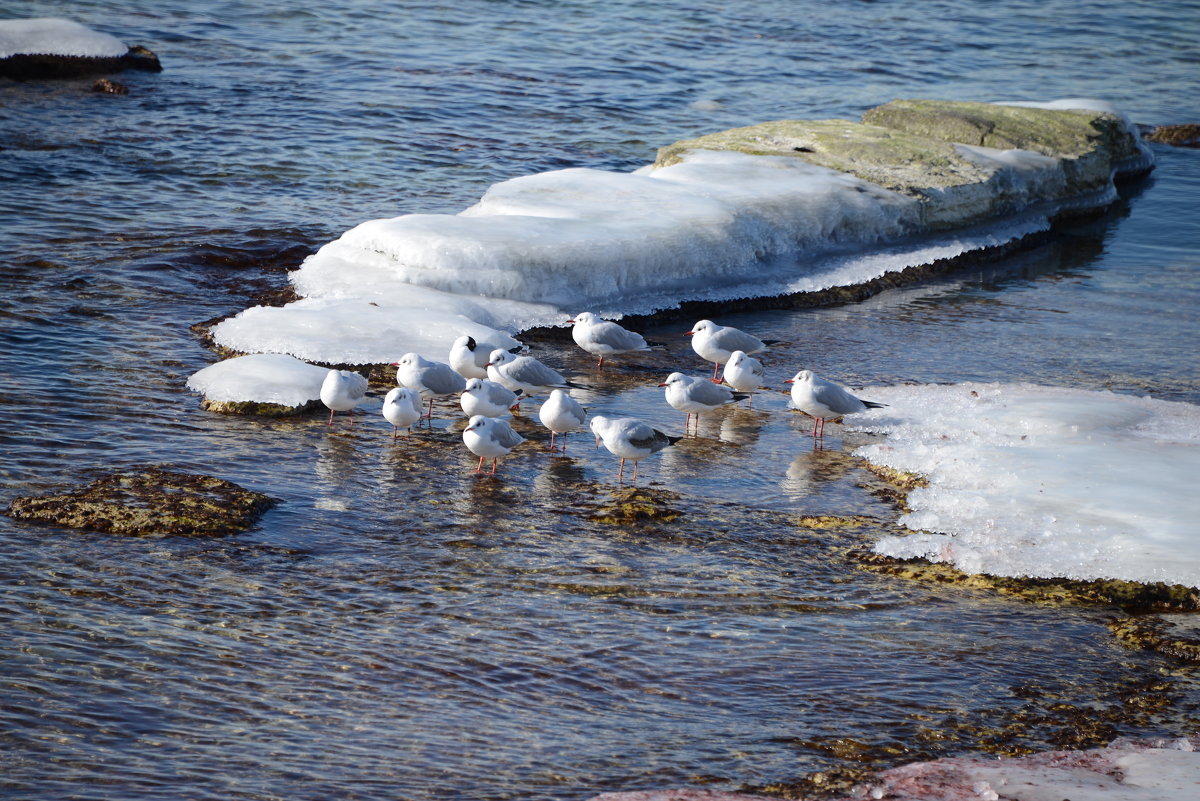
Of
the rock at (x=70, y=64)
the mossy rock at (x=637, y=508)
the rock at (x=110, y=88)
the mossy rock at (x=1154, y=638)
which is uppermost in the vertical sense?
the rock at (x=70, y=64)

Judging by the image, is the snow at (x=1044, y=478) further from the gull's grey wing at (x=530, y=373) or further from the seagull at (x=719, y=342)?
the gull's grey wing at (x=530, y=373)

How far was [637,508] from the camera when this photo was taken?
7105 mm

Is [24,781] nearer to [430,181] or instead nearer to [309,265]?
[309,265]

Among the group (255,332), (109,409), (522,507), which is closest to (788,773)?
(522,507)

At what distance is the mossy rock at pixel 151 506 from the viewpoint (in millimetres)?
6391

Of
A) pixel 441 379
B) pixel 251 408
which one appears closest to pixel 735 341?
pixel 441 379

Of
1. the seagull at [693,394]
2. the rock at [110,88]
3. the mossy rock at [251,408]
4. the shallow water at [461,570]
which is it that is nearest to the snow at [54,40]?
the rock at [110,88]

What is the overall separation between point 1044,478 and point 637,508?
250cm

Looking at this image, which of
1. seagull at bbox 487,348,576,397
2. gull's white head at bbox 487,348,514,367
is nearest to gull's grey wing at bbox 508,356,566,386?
seagull at bbox 487,348,576,397

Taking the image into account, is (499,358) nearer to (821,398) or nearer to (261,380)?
(261,380)

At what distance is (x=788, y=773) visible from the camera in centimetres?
482

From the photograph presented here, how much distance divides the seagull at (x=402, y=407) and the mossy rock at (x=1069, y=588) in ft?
9.88

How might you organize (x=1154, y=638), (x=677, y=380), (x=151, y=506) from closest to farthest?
1. (x=1154, y=638)
2. (x=151, y=506)
3. (x=677, y=380)

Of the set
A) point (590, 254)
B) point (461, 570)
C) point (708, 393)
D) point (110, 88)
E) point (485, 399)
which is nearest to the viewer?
point (461, 570)
